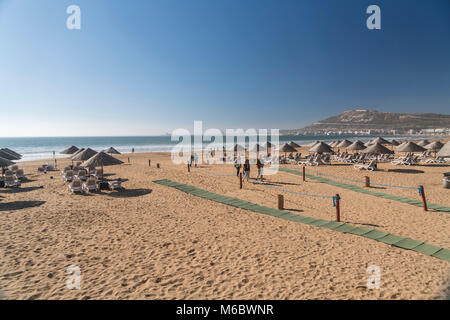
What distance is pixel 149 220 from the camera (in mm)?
7543

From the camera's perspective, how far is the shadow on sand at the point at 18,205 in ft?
28.7

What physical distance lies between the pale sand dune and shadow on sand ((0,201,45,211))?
0.14 ft

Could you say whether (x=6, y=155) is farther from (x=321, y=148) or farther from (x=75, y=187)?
(x=321, y=148)

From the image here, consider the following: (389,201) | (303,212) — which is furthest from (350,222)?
(389,201)

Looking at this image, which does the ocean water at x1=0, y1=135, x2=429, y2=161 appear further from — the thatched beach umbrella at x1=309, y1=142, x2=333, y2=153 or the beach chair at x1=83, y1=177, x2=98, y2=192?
A: the thatched beach umbrella at x1=309, y1=142, x2=333, y2=153

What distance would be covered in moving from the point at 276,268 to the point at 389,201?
26.4 ft

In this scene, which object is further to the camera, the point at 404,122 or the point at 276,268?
the point at 404,122

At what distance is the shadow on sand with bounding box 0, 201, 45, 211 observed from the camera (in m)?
8.74

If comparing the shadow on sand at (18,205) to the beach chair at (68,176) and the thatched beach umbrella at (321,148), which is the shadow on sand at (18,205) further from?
the thatched beach umbrella at (321,148)

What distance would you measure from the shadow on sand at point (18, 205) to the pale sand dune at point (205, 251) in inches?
1.6

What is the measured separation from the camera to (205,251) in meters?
5.38

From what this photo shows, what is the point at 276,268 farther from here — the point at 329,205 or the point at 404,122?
the point at 404,122

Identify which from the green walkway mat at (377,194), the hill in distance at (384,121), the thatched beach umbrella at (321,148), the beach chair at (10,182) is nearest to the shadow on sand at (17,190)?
the beach chair at (10,182)

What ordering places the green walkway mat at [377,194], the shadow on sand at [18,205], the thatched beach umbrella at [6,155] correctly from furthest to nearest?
the thatched beach umbrella at [6,155] → the shadow on sand at [18,205] → the green walkway mat at [377,194]
